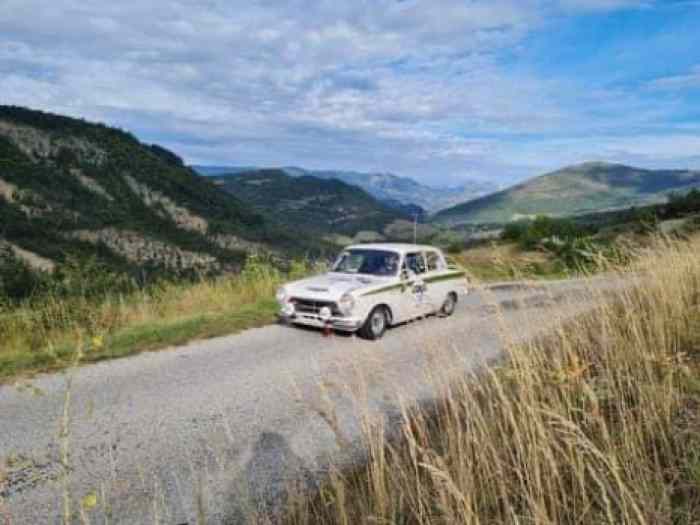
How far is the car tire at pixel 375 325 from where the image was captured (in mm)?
8664

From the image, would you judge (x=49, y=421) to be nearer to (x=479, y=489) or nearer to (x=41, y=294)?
(x=479, y=489)

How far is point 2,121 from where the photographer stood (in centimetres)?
12544

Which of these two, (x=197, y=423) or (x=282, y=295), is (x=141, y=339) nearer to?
(x=282, y=295)

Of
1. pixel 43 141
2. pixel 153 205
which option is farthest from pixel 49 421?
pixel 43 141

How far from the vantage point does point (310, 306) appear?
8.85 metres

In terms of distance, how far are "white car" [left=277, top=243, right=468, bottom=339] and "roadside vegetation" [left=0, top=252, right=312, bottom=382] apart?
120 cm

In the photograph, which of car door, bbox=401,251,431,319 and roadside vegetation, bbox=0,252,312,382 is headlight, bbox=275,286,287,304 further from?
car door, bbox=401,251,431,319

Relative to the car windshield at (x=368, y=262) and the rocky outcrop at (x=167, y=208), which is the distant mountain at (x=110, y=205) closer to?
the rocky outcrop at (x=167, y=208)

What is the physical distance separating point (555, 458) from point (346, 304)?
557 cm

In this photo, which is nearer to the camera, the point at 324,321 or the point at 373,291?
the point at 324,321

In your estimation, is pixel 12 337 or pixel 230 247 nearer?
pixel 12 337

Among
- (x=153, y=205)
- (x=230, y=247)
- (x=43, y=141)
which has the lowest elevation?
(x=230, y=247)

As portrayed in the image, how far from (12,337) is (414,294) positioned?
21.5 feet

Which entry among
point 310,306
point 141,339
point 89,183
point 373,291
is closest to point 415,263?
point 373,291
